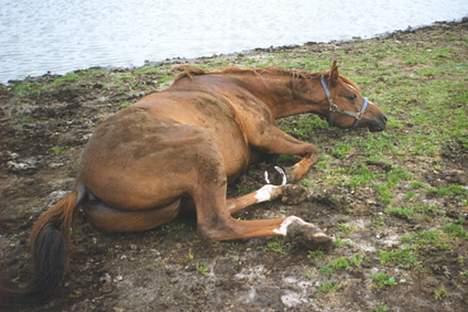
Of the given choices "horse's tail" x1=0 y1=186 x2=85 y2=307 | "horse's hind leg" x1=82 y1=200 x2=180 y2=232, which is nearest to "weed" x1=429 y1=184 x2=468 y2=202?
"horse's hind leg" x1=82 y1=200 x2=180 y2=232

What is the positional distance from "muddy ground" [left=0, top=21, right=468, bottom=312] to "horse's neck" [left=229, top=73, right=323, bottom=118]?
0.55 metres

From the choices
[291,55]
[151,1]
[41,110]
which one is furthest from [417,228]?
[151,1]

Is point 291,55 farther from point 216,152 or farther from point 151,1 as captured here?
point 151,1

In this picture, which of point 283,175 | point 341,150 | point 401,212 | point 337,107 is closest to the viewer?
point 401,212

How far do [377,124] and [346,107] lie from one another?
1.53ft

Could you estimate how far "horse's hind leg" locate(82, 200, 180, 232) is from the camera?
13.5 feet

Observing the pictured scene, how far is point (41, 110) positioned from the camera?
8047 mm

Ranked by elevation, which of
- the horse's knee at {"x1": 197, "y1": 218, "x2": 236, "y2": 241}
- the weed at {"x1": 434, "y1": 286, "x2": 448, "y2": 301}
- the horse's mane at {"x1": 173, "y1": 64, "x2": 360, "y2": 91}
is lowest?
the weed at {"x1": 434, "y1": 286, "x2": 448, "y2": 301}

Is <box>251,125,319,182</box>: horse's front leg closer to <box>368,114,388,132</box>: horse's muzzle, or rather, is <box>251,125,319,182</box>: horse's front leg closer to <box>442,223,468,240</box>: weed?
<box>368,114,388,132</box>: horse's muzzle

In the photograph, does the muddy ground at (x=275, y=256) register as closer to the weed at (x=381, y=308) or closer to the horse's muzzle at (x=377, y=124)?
the weed at (x=381, y=308)

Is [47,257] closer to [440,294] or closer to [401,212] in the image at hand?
[440,294]

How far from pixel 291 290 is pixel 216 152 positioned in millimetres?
1366

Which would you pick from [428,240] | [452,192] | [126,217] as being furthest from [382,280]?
[126,217]

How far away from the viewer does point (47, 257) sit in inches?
141
